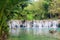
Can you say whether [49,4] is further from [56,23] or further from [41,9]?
[56,23]

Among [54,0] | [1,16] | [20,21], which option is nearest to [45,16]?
[54,0]

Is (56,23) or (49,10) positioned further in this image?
(49,10)

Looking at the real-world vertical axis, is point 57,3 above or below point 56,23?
above

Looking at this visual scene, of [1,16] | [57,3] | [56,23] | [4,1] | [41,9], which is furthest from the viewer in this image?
[41,9]

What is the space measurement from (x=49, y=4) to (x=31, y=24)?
23.2ft

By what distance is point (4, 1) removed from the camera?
772 cm

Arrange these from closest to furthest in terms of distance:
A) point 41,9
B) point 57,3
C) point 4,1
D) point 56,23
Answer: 1. point 4,1
2. point 56,23
3. point 57,3
4. point 41,9

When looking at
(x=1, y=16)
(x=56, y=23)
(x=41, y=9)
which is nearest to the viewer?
(x=1, y=16)

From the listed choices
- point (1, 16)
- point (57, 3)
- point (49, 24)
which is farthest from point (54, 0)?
point (1, 16)

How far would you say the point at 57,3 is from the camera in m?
38.0

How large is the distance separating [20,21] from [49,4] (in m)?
7.93

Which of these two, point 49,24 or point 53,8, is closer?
point 49,24

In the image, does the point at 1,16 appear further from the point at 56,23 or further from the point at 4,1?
the point at 56,23

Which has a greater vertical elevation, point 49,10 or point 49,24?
point 49,10
